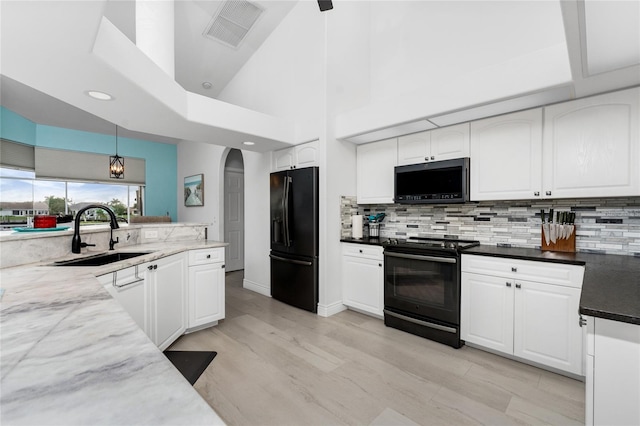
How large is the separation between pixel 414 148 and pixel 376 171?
549 millimetres

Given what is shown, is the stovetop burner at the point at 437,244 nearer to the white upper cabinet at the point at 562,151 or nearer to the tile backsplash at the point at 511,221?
the tile backsplash at the point at 511,221

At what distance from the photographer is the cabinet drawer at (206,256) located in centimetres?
300

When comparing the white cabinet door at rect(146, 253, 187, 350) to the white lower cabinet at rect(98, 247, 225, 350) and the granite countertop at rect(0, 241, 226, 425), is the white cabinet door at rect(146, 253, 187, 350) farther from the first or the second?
the granite countertop at rect(0, 241, 226, 425)

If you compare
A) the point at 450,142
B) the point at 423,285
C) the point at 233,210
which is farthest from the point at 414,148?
the point at 233,210

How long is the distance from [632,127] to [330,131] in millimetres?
2568

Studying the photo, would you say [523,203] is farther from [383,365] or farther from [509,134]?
[383,365]

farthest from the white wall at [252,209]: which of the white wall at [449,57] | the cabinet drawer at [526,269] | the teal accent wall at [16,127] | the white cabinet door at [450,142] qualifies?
the teal accent wall at [16,127]

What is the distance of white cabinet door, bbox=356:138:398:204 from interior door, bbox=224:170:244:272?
3.17 m

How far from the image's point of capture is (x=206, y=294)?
3.08 meters

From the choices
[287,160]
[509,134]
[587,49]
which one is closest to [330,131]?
[287,160]

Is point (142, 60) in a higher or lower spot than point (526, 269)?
higher

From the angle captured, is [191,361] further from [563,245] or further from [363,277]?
[563,245]

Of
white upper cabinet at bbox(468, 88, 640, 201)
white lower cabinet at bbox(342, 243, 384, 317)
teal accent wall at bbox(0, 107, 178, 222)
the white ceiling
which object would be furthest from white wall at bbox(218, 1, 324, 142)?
teal accent wall at bbox(0, 107, 178, 222)

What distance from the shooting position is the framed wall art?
6066 millimetres
